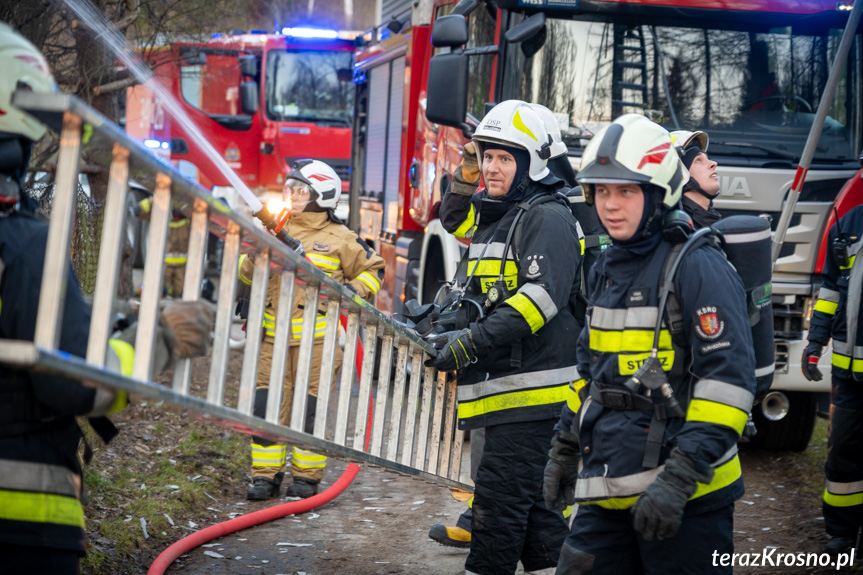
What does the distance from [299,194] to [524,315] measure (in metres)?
2.49

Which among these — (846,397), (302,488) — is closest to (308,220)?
(302,488)

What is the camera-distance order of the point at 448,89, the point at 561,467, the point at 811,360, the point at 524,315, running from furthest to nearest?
the point at 448,89, the point at 811,360, the point at 524,315, the point at 561,467

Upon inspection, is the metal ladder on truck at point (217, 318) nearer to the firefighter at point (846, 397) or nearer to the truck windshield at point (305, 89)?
the firefighter at point (846, 397)

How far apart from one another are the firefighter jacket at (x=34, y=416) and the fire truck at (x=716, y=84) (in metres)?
4.48

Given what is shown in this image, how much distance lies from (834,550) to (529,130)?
2753 millimetres

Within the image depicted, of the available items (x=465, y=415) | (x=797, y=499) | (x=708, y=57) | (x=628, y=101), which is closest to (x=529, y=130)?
Result: (x=465, y=415)

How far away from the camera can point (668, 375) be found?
2.91 meters

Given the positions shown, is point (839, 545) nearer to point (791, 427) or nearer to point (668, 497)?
point (791, 427)

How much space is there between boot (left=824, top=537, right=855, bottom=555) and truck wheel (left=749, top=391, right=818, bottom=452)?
226 cm

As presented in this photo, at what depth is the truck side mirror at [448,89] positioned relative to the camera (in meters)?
6.29

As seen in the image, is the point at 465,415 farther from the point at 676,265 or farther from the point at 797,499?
the point at 797,499

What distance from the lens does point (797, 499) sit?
6.38 m

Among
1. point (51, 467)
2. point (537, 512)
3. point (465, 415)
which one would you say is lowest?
point (537, 512)

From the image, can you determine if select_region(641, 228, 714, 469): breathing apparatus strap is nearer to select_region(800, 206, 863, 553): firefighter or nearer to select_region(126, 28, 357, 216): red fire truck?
select_region(800, 206, 863, 553): firefighter
